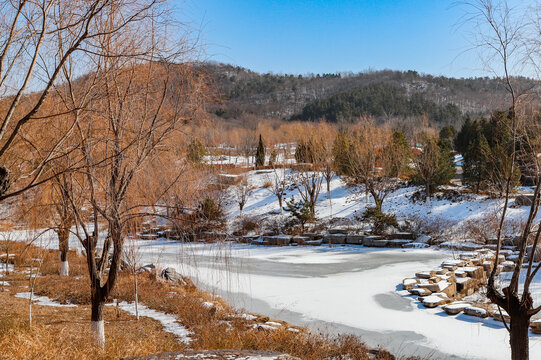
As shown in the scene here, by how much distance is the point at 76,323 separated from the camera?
7289 mm

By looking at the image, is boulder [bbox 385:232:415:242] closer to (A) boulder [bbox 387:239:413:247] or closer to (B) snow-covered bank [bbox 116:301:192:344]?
(A) boulder [bbox 387:239:413:247]

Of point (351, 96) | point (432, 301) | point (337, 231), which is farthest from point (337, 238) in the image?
point (351, 96)

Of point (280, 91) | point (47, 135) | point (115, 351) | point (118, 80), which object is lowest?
point (115, 351)

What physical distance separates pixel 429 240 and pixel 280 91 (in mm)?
108111

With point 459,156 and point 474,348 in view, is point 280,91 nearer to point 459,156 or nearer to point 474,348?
point 459,156

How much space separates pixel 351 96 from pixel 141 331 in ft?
301

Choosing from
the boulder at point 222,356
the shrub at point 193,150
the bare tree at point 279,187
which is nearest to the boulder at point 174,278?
the shrub at point 193,150

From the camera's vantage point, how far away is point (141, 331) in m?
6.98

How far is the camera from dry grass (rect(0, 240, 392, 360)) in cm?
476

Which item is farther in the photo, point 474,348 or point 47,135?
point 474,348

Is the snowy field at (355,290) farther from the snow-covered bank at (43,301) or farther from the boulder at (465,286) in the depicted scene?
the boulder at (465,286)

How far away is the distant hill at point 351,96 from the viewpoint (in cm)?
8200


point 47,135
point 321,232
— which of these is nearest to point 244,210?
point 321,232

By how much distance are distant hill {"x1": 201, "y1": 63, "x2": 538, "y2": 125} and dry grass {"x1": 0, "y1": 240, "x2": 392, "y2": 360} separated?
47940 millimetres
